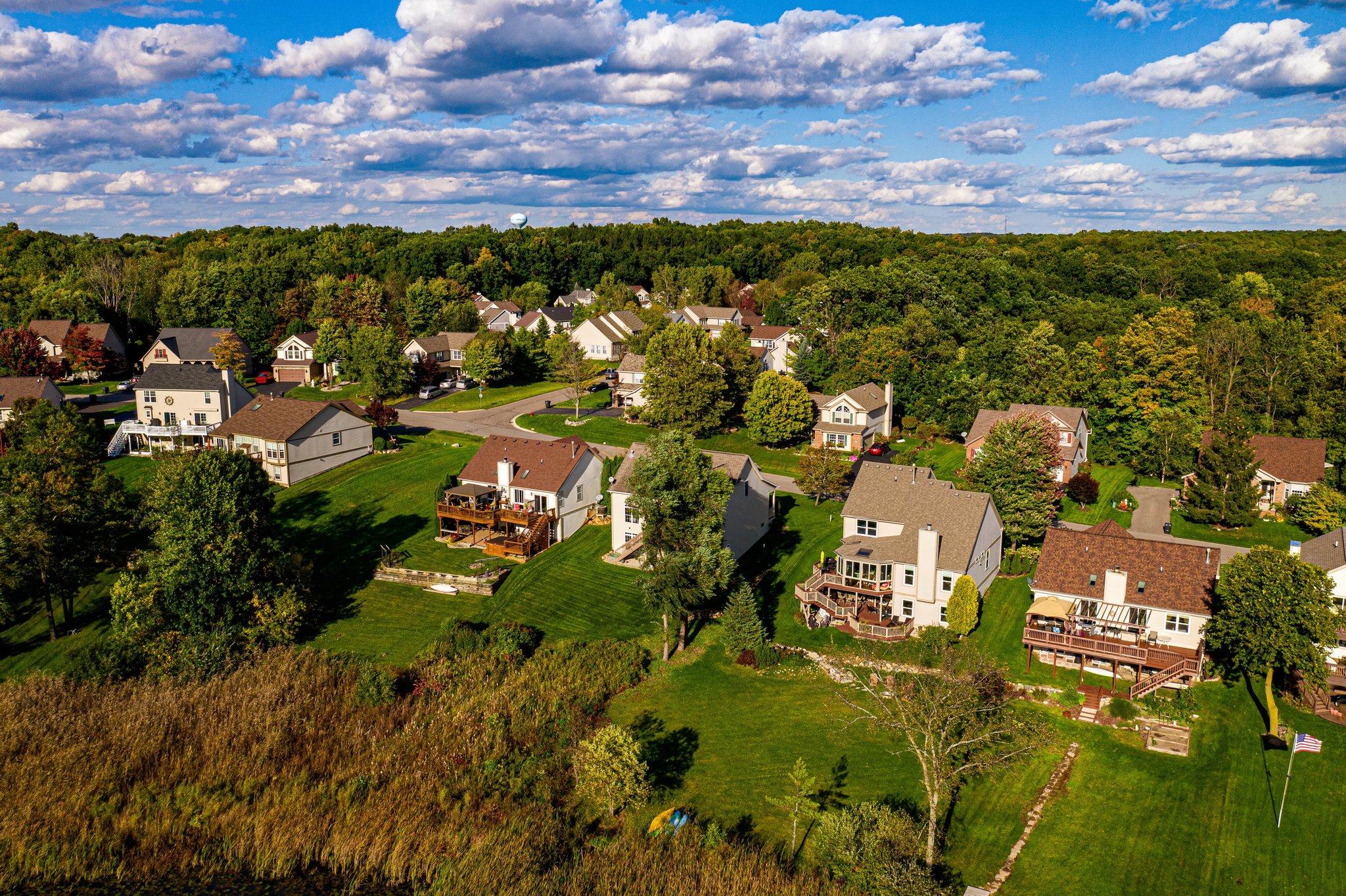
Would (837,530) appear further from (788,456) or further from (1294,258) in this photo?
(1294,258)

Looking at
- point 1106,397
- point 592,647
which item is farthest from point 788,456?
point 592,647

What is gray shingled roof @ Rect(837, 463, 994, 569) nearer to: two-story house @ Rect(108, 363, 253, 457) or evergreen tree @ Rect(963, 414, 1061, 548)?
evergreen tree @ Rect(963, 414, 1061, 548)

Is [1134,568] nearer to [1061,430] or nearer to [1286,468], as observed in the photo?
[1061,430]

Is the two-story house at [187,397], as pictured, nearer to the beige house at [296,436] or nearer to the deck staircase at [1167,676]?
the beige house at [296,436]

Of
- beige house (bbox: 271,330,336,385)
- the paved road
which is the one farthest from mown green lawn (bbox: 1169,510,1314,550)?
beige house (bbox: 271,330,336,385)

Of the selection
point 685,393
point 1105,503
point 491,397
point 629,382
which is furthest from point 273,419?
point 1105,503

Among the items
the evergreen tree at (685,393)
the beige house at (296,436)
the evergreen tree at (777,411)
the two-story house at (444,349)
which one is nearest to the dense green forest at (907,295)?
the two-story house at (444,349)
